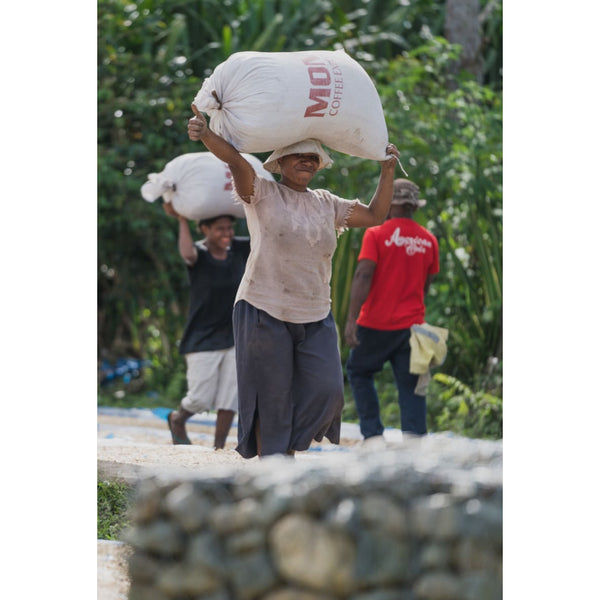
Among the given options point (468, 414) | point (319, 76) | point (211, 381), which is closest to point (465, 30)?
point (468, 414)

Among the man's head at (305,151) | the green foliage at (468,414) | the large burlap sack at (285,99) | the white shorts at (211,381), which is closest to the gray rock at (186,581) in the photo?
the large burlap sack at (285,99)

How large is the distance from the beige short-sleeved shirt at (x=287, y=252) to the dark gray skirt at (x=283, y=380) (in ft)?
0.16

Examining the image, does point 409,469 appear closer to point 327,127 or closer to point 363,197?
point 327,127

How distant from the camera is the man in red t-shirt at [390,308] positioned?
4.98 metres

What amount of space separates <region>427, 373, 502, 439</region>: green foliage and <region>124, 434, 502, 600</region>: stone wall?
3.09 meters

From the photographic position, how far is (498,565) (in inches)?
95.9

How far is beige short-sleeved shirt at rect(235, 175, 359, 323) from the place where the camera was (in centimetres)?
343

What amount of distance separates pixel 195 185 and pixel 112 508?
2.25 m

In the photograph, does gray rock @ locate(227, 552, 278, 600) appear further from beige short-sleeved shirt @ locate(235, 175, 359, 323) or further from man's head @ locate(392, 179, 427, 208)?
man's head @ locate(392, 179, 427, 208)

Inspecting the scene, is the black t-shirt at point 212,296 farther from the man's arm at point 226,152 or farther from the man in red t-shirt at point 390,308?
the man's arm at point 226,152

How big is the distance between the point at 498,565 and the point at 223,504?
2.16 ft

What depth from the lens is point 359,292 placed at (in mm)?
4938

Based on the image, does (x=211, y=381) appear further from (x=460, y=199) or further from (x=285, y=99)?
(x=285, y=99)
